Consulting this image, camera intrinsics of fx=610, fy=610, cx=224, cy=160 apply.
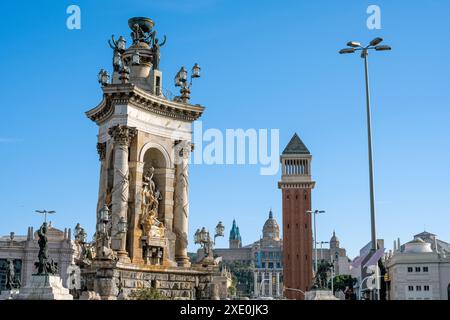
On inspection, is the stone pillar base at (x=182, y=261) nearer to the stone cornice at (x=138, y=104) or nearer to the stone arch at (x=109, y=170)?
the stone arch at (x=109, y=170)

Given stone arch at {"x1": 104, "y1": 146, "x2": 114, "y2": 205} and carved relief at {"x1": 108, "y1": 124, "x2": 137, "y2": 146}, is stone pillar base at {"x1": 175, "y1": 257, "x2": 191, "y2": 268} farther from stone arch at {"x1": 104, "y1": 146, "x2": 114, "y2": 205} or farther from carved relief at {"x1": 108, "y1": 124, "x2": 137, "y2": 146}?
carved relief at {"x1": 108, "y1": 124, "x2": 137, "y2": 146}

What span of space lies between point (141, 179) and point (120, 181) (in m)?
1.95

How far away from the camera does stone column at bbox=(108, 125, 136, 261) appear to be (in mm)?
35750

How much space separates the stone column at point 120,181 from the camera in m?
35.8

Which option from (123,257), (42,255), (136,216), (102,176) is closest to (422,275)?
(102,176)

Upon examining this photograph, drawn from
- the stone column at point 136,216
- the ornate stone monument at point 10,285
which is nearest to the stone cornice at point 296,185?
the ornate stone monument at point 10,285

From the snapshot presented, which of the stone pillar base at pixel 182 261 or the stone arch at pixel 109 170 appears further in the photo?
the stone pillar base at pixel 182 261

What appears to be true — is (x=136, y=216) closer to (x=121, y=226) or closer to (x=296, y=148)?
(x=121, y=226)

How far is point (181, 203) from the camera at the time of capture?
40.0 m

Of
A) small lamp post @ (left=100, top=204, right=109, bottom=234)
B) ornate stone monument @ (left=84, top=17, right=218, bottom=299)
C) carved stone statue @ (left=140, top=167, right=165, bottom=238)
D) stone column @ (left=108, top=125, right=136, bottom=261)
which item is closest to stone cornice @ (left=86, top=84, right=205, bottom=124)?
ornate stone monument @ (left=84, top=17, right=218, bottom=299)

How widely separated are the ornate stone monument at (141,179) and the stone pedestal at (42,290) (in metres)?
5.73

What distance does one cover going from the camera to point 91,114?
40938mm
